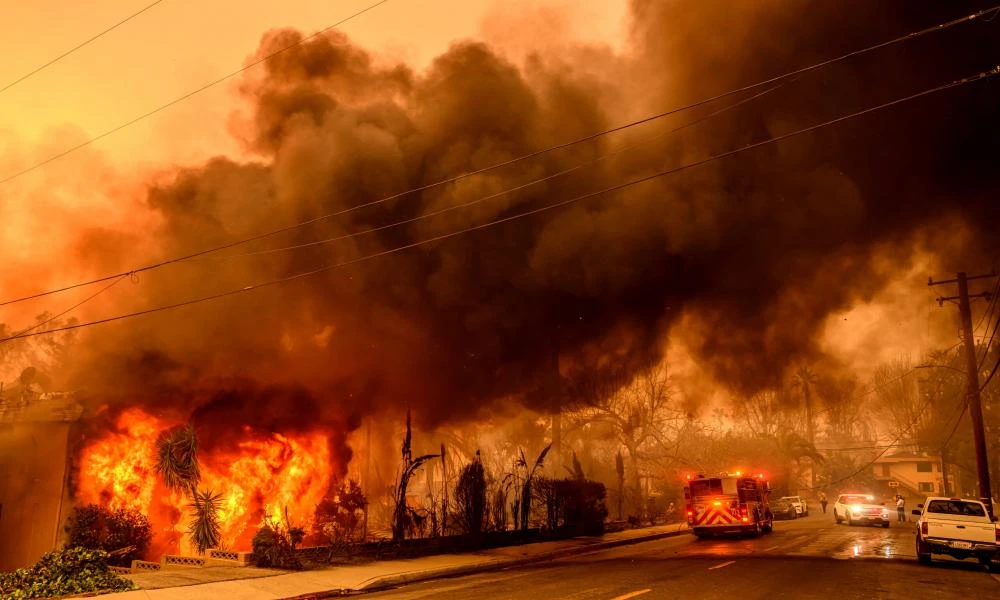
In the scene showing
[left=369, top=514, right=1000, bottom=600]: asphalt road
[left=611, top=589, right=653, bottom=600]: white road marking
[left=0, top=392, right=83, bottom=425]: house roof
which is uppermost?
[left=0, top=392, right=83, bottom=425]: house roof

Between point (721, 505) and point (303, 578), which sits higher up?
point (721, 505)

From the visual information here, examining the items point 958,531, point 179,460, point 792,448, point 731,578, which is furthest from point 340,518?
point 792,448

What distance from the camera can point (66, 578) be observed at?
10594 mm

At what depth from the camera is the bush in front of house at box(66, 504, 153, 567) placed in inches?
578

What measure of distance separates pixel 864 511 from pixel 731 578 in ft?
73.9

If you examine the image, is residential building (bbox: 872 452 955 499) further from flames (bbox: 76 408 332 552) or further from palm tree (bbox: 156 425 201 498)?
palm tree (bbox: 156 425 201 498)

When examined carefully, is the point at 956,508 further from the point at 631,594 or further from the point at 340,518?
the point at 340,518

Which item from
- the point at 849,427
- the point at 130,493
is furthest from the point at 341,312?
the point at 849,427

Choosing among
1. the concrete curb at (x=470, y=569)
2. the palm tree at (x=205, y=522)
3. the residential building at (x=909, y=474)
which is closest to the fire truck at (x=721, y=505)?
the concrete curb at (x=470, y=569)

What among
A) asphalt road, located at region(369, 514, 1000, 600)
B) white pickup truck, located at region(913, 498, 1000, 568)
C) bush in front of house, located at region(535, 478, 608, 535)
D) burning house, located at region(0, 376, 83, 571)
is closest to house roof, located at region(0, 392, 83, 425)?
burning house, located at region(0, 376, 83, 571)

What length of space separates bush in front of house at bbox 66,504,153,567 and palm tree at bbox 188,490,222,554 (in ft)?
3.23

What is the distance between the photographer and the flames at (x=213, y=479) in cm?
1609

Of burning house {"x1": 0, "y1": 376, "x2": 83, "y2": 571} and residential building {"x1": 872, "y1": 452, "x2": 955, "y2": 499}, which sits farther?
residential building {"x1": 872, "y1": 452, "x2": 955, "y2": 499}

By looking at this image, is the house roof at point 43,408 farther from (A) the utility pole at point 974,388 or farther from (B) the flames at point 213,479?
(A) the utility pole at point 974,388
